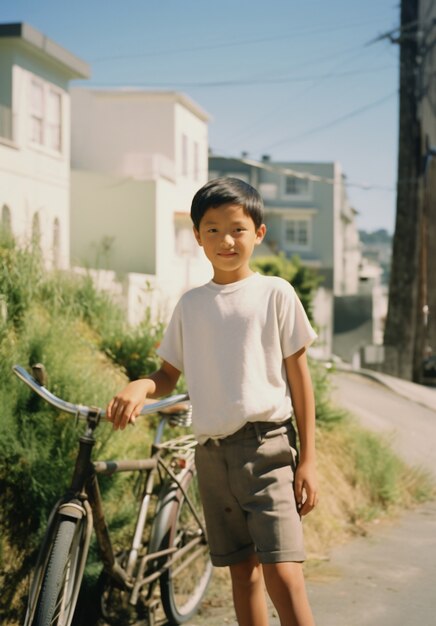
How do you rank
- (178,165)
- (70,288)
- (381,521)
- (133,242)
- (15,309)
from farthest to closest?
(178,165), (133,242), (70,288), (381,521), (15,309)

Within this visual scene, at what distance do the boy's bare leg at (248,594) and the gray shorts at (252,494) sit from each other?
4 cm

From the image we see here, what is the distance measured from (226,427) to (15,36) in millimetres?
19292

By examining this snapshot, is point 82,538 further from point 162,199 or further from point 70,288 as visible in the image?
point 162,199

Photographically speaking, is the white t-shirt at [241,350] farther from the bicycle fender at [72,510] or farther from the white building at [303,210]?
the white building at [303,210]

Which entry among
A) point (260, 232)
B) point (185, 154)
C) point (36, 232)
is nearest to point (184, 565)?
point (260, 232)

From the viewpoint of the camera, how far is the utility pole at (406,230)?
16000 millimetres

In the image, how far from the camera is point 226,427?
3.10 metres

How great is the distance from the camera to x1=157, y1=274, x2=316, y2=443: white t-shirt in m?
3.10

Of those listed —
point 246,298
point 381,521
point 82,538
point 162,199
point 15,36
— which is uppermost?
point 15,36

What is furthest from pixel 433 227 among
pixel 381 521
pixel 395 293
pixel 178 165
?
pixel 178 165

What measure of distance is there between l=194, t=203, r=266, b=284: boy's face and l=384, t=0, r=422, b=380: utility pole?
43.1ft

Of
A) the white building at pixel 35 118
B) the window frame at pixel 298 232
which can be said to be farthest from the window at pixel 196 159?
the window frame at pixel 298 232

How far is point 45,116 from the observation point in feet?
73.9

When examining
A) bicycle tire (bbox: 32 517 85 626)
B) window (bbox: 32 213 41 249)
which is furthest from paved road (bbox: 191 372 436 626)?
window (bbox: 32 213 41 249)
